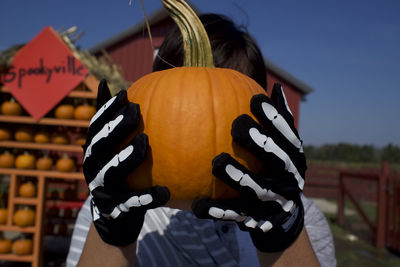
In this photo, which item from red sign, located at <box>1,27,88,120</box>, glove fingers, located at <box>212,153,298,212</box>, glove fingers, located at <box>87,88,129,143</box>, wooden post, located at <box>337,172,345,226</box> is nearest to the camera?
glove fingers, located at <box>212,153,298,212</box>

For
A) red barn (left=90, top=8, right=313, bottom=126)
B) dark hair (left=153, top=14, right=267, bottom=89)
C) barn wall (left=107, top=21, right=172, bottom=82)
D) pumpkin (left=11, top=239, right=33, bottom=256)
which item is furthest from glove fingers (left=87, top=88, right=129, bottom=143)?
barn wall (left=107, top=21, right=172, bottom=82)

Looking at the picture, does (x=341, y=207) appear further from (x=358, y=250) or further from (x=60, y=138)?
(x=60, y=138)

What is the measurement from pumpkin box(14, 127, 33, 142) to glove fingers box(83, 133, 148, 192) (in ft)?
13.9

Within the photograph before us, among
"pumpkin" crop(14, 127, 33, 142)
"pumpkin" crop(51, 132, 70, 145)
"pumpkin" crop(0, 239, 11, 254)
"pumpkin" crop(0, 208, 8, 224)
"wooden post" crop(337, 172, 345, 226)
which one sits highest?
"pumpkin" crop(14, 127, 33, 142)

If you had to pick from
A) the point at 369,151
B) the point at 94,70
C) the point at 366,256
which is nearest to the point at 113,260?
A: the point at 94,70

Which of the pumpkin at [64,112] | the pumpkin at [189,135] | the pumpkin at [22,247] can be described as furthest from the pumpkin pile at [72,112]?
the pumpkin at [189,135]

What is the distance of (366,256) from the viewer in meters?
6.66

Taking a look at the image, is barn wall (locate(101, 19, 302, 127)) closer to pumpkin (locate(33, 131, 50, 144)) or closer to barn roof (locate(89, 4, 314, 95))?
barn roof (locate(89, 4, 314, 95))

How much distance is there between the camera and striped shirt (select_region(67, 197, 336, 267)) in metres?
1.66

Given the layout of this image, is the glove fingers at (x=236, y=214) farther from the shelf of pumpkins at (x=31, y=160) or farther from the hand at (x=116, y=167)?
the shelf of pumpkins at (x=31, y=160)

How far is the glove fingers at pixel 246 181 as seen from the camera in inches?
38.1

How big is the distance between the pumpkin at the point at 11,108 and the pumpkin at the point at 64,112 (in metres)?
0.53

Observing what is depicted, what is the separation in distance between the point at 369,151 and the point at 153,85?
112 ft

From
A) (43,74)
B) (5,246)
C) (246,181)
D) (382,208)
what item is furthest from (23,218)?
(382,208)
